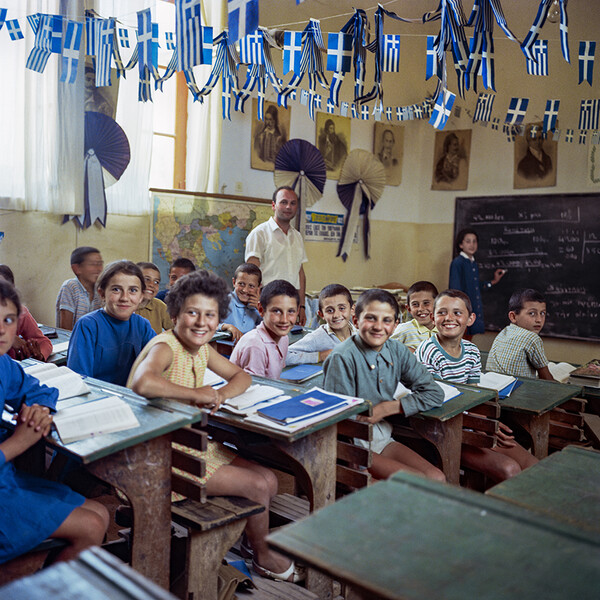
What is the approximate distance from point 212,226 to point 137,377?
4.09 meters

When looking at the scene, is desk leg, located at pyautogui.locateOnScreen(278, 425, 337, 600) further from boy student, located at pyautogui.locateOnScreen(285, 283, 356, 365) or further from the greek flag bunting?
the greek flag bunting

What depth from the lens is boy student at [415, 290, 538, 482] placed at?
284 cm

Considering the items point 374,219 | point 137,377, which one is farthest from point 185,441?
point 374,219

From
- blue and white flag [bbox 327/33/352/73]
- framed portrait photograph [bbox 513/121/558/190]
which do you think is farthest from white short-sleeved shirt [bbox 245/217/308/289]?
framed portrait photograph [bbox 513/121/558/190]

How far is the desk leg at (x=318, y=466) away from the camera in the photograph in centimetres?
214

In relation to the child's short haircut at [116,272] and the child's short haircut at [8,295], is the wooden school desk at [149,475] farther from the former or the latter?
the child's short haircut at [116,272]

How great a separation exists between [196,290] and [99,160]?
3271 mm

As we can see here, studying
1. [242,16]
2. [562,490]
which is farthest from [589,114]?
[562,490]

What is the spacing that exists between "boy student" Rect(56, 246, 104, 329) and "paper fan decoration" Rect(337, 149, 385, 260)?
11.7 ft

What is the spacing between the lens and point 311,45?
4.05 meters

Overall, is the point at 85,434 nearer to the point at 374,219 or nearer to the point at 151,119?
the point at 151,119

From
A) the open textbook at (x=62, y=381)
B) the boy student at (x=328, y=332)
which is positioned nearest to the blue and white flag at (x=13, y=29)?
the boy student at (x=328, y=332)

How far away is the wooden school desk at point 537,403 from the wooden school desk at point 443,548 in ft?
5.30

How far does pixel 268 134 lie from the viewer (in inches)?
258
